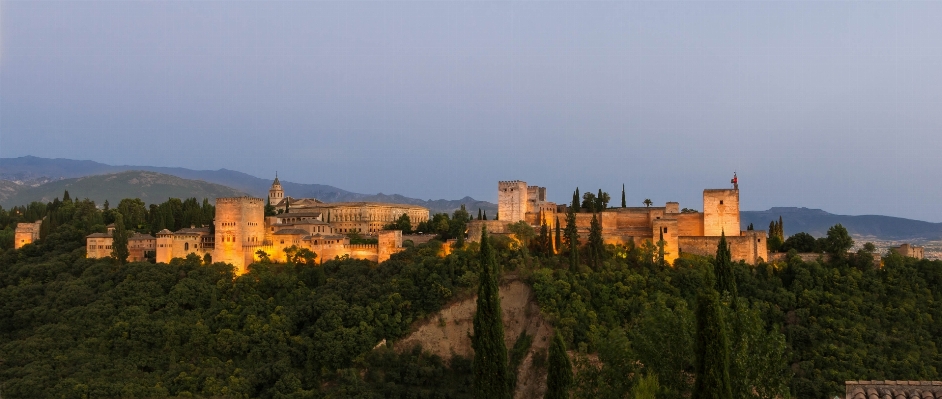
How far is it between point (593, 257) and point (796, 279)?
11.2m

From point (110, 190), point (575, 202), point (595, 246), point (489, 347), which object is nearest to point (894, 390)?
point (489, 347)

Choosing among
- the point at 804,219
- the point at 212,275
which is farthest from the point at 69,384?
the point at 804,219

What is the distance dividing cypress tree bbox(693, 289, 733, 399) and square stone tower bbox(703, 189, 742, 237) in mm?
28760

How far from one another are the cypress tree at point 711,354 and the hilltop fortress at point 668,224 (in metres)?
26.7

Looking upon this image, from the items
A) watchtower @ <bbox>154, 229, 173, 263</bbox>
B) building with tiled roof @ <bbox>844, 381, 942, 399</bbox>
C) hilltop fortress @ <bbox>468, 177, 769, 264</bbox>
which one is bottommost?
building with tiled roof @ <bbox>844, 381, 942, 399</bbox>

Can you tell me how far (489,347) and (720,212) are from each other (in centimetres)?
2226

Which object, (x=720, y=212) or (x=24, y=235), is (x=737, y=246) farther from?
(x=24, y=235)

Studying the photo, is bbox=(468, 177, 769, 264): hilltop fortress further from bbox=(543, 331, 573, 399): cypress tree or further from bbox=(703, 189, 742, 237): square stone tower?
bbox=(543, 331, 573, 399): cypress tree

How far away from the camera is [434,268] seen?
4575cm

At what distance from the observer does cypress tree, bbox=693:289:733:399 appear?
21.1 m

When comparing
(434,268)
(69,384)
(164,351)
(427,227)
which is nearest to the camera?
(69,384)

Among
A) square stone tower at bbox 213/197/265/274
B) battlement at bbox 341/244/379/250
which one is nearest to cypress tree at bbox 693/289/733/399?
battlement at bbox 341/244/379/250

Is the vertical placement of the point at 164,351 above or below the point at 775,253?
below

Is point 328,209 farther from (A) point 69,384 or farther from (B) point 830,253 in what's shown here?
(B) point 830,253
